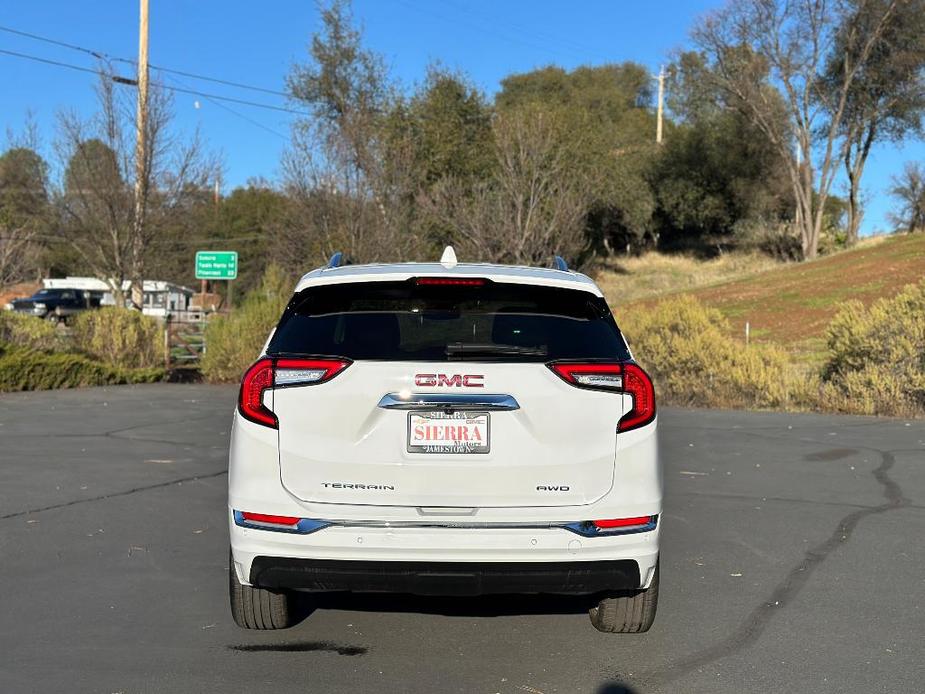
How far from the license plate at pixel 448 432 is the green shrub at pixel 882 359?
40.0 feet

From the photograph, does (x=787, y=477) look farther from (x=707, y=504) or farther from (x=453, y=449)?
(x=453, y=449)

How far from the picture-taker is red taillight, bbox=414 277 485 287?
4445mm

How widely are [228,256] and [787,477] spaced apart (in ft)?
60.3

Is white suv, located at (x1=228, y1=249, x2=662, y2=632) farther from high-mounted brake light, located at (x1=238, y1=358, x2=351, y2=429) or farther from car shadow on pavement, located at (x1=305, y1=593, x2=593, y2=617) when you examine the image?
car shadow on pavement, located at (x1=305, y1=593, x2=593, y2=617)

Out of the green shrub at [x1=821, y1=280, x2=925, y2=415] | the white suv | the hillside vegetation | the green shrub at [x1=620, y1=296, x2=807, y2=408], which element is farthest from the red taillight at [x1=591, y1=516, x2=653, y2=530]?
the hillside vegetation

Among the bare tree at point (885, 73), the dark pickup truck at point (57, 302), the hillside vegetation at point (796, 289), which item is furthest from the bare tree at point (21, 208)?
the bare tree at point (885, 73)

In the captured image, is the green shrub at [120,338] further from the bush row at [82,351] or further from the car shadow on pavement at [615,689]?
the car shadow on pavement at [615,689]

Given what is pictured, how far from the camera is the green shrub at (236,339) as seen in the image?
19.7 meters

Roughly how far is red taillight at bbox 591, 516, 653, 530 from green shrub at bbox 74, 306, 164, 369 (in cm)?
1695

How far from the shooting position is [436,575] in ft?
13.5

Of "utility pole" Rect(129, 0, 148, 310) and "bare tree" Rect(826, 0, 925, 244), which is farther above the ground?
"bare tree" Rect(826, 0, 925, 244)

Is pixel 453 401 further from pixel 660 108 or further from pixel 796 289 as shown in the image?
pixel 660 108

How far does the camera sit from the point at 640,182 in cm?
5509

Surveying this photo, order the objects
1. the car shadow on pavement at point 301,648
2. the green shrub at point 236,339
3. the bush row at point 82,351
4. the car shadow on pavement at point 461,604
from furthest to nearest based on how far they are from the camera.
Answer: the green shrub at point 236,339, the bush row at point 82,351, the car shadow on pavement at point 461,604, the car shadow on pavement at point 301,648
